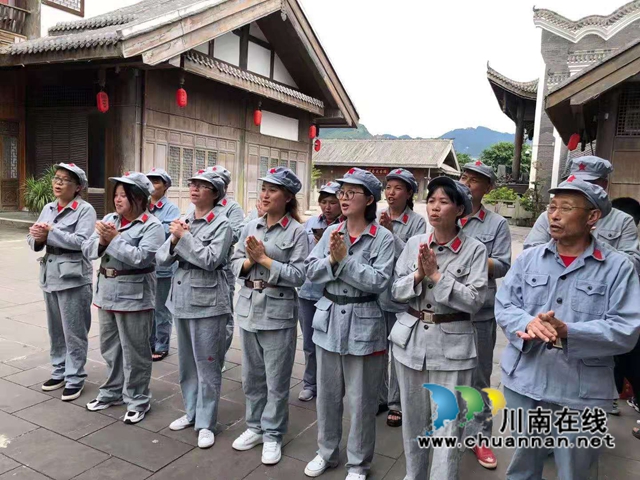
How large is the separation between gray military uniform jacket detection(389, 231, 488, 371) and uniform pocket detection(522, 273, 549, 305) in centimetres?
21

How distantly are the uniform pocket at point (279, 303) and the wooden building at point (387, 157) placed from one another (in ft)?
103

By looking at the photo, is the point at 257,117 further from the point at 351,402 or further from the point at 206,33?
the point at 351,402

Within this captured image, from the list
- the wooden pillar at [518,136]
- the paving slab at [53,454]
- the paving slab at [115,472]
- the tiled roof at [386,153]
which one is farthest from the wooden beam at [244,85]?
the tiled roof at [386,153]

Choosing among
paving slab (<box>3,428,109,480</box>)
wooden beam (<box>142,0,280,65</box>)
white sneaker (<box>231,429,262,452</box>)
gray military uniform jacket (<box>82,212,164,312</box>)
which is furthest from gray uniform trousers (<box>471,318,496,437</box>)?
wooden beam (<box>142,0,280,65</box>)

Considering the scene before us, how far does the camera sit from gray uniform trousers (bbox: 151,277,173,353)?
512 cm

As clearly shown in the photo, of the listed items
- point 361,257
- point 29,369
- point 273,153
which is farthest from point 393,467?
point 273,153

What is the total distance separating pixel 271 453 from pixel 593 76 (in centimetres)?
626

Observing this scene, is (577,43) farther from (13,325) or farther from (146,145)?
(13,325)

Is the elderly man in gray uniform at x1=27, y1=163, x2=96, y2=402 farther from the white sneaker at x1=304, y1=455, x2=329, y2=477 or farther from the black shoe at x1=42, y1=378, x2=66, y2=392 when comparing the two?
the white sneaker at x1=304, y1=455, x2=329, y2=477

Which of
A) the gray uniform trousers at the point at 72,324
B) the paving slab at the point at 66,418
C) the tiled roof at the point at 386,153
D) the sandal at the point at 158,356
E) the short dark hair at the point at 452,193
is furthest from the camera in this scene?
the tiled roof at the point at 386,153

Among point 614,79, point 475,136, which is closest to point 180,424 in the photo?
point 614,79

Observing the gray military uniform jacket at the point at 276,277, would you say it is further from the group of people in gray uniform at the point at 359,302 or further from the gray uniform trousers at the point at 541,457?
the gray uniform trousers at the point at 541,457

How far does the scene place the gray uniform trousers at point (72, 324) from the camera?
4.10m

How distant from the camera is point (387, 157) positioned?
3709 centimetres
